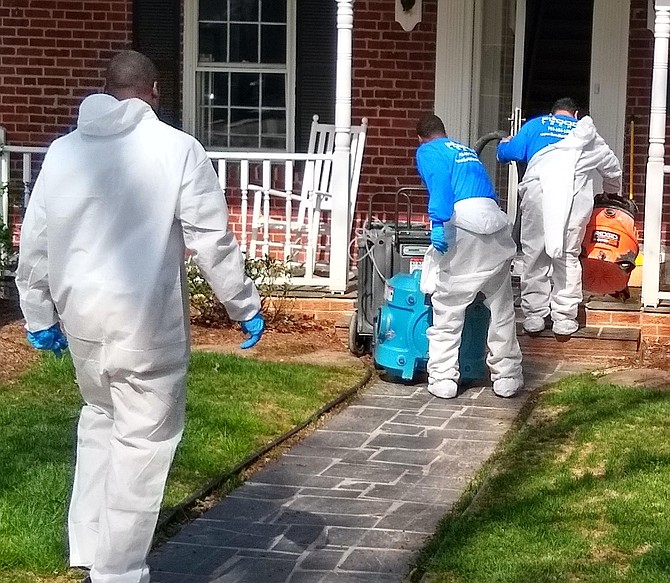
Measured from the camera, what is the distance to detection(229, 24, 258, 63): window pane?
11.1 metres

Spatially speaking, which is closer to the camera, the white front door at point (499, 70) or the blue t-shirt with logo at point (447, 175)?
the blue t-shirt with logo at point (447, 175)

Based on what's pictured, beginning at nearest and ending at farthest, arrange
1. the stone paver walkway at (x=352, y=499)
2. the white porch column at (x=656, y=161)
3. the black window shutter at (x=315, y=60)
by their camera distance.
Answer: the stone paver walkway at (x=352, y=499)
the white porch column at (x=656, y=161)
the black window shutter at (x=315, y=60)

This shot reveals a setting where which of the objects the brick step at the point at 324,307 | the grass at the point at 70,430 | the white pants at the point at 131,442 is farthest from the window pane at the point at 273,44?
the white pants at the point at 131,442

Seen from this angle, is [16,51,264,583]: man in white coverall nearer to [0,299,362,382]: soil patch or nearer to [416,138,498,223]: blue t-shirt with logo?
[416,138,498,223]: blue t-shirt with logo

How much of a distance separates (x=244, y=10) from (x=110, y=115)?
7.04 meters

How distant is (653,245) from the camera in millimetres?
8930

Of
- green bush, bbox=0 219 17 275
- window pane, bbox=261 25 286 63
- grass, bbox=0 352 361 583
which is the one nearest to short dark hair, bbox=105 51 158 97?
grass, bbox=0 352 361 583

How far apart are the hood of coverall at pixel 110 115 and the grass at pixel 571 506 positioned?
6.49 ft

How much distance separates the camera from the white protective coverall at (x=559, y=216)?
28.1 feet

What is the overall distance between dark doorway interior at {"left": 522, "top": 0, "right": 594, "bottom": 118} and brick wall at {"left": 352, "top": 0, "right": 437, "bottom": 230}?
194 cm

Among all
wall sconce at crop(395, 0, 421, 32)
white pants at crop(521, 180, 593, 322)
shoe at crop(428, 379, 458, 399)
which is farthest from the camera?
wall sconce at crop(395, 0, 421, 32)

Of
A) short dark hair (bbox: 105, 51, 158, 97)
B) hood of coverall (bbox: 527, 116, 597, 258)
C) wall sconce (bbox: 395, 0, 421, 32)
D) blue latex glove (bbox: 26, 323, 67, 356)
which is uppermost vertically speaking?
wall sconce (bbox: 395, 0, 421, 32)

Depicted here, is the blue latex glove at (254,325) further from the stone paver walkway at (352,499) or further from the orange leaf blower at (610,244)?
the orange leaf blower at (610,244)

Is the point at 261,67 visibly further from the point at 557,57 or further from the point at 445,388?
the point at 445,388
